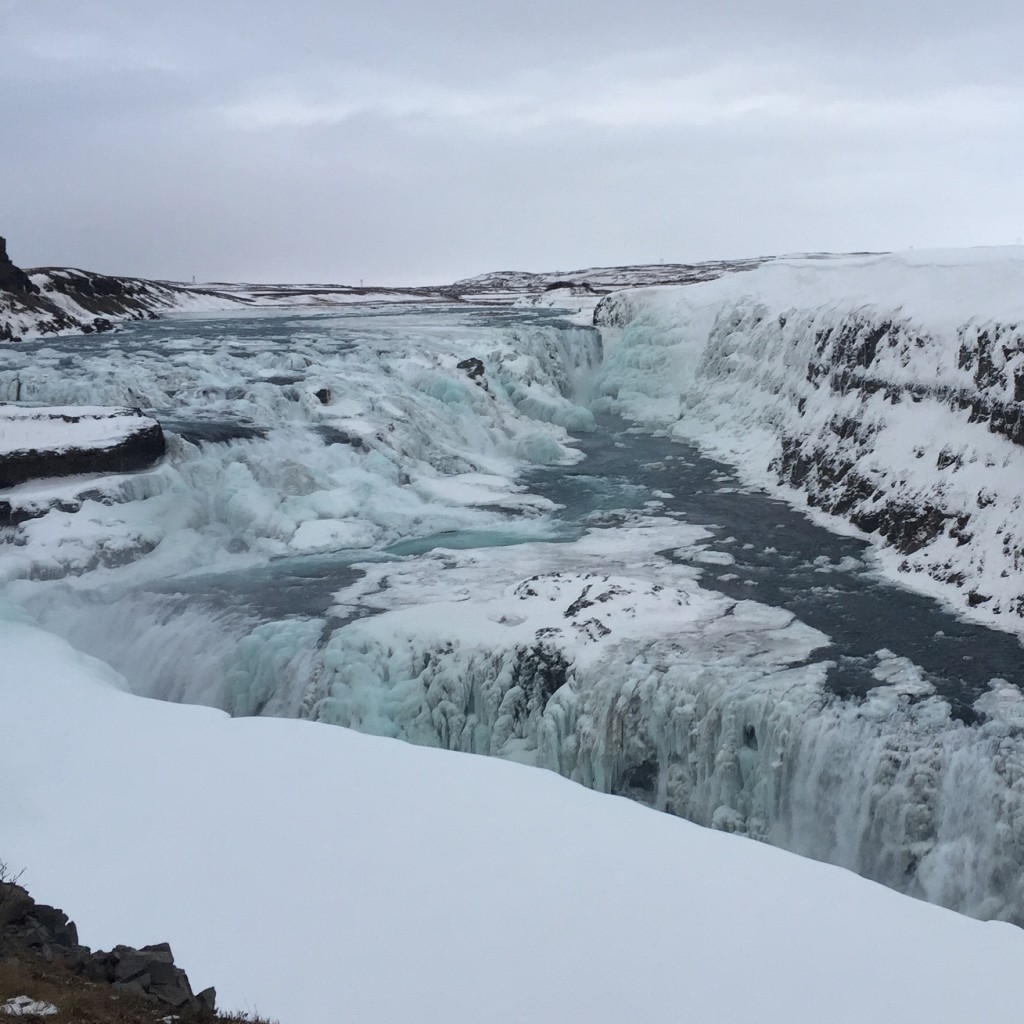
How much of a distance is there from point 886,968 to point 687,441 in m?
19.3

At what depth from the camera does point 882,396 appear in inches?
698

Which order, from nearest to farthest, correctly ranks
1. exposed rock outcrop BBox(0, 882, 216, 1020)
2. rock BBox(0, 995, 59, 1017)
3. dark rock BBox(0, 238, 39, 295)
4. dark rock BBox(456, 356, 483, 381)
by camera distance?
rock BBox(0, 995, 59, 1017) < exposed rock outcrop BBox(0, 882, 216, 1020) < dark rock BBox(456, 356, 483, 381) < dark rock BBox(0, 238, 39, 295)

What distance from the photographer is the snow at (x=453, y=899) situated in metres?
4.81

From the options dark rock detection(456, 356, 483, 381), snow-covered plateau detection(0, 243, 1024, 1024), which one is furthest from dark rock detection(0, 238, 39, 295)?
dark rock detection(456, 356, 483, 381)

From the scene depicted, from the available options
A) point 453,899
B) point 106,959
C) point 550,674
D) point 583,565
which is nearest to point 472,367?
point 583,565

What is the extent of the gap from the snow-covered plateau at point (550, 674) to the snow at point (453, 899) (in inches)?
1.0

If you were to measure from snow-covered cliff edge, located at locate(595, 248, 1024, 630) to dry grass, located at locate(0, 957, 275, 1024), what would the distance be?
10.6 m

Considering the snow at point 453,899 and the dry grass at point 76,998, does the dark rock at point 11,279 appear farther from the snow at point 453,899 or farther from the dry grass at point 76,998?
the dry grass at point 76,998

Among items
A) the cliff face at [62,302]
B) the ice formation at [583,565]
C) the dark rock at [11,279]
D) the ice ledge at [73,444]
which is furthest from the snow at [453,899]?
the dark rock at [11,279]

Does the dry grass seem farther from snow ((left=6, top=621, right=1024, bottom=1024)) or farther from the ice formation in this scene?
the ice formation

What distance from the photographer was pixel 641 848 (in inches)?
240

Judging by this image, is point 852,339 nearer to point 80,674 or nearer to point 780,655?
point 780,655

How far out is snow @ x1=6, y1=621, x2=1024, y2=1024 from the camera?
4.81 meters

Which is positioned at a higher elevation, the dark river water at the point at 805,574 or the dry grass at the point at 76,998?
the dry grass at the point at 76,998
